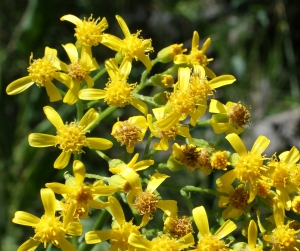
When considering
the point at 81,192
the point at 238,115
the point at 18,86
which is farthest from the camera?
the point at 18,86

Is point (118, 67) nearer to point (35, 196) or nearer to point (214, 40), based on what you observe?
point (35, 196)

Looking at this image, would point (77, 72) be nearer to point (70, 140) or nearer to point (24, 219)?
point (70, 140)

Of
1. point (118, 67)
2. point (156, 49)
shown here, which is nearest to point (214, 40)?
point (156, 49)

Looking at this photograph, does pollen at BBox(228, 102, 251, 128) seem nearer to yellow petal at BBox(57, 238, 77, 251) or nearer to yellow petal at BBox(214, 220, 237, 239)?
yellow petal at BBox(214, 220, 237, 239)

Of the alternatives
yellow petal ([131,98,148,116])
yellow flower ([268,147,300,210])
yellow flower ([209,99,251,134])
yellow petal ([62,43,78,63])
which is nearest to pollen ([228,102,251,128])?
yellow flower ([209,99,251,134])

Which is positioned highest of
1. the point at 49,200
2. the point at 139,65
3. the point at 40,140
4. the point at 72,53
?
the point at 139,65

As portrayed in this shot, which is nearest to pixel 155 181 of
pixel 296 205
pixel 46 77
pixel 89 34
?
pixel 296 205

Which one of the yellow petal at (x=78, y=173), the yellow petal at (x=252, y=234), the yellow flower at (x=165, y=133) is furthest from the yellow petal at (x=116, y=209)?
the yellow petal at (x=252, y=234)
